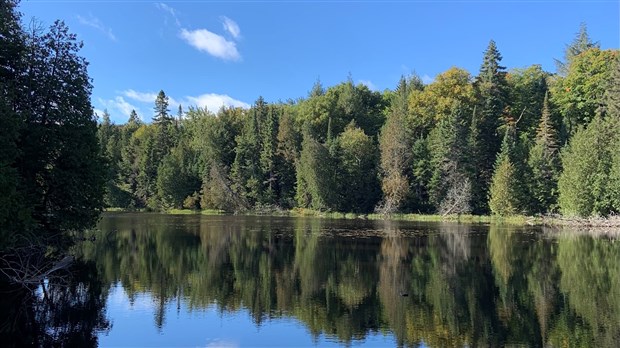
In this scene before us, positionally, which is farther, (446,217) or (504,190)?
(446,217)

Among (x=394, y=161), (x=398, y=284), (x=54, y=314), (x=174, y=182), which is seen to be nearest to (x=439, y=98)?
(x=394, y=161)

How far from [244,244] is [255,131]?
59.6m

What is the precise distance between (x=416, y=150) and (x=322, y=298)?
59.7 metres

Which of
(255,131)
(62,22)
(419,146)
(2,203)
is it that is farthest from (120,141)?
(2,203)

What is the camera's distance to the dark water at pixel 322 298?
1427 centimetres

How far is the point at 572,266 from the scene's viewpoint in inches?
1033

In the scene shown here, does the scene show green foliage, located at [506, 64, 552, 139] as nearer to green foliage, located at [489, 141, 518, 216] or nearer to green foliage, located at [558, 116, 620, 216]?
green foliage, located at [489, 141, 518, 216]

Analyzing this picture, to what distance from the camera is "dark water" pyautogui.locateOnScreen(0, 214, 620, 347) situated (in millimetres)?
14273

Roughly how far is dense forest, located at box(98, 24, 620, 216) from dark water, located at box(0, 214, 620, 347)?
32363 millimetres

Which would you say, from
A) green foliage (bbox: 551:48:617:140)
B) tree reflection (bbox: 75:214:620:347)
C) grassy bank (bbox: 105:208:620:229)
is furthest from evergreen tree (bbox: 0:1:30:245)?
green foliage (bbox: 551:48:617:140)

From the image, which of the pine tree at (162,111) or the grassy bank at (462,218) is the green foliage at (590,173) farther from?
the pine tree at (162,111)

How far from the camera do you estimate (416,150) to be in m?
75.8

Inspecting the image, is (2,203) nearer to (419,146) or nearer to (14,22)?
(14,22)

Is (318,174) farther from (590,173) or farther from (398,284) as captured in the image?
(398,284)
